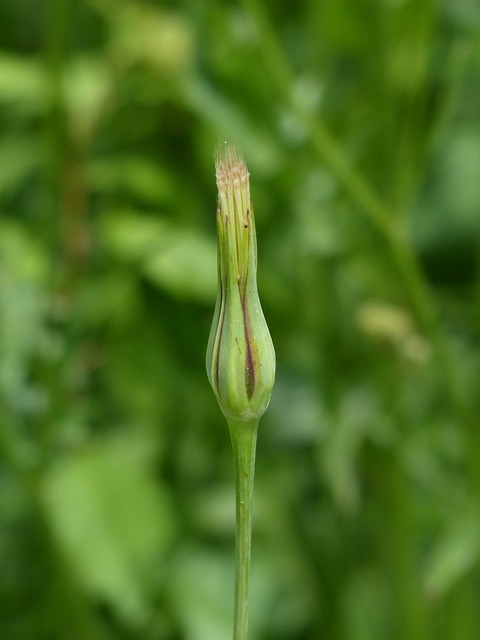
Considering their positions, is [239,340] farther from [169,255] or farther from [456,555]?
[169,255]

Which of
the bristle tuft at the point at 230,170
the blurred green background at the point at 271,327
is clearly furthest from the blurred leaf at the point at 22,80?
the bristle tuft at the point at 230,170

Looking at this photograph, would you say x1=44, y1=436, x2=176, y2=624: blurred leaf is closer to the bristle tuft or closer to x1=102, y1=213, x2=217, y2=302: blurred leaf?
x1=102, y1=213, x2=217, y2=302: blurred leaf

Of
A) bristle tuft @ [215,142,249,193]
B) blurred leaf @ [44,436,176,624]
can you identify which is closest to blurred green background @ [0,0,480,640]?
blurred leaf @ [44,436,176,624]

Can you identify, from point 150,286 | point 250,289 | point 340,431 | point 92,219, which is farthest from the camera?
point 92,219

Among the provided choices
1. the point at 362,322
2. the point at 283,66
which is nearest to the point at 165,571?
the point at 362,322

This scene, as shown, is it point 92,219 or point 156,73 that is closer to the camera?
point 156,73

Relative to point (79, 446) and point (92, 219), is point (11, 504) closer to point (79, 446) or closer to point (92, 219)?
point (79, 446)

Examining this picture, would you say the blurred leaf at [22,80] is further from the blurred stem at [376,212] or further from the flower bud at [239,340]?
the flower bud at [239,340]
